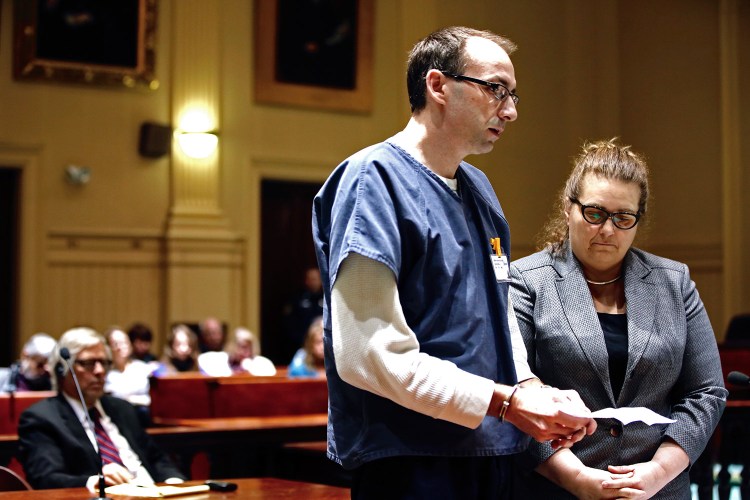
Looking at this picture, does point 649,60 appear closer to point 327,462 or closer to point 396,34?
point 396,34

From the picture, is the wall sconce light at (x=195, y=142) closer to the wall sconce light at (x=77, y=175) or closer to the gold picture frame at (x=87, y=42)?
the gold picture frame at (x=87, y=42)

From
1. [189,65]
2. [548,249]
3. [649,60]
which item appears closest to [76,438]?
[548,249]

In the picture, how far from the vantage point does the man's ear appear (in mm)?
2182

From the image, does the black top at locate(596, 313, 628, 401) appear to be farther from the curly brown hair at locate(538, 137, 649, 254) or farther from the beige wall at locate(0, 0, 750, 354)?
the beige wall at locate(0, 0, 750, 354)

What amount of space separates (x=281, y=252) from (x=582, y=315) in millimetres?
9482

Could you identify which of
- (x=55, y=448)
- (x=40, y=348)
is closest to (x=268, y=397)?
(x=55, y=448)

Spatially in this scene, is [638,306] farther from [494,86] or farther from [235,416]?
[235,416]

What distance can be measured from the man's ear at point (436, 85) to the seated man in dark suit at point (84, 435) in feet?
7.94

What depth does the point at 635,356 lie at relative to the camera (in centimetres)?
252

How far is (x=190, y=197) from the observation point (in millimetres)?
11188

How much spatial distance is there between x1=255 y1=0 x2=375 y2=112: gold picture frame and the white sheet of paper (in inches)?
380

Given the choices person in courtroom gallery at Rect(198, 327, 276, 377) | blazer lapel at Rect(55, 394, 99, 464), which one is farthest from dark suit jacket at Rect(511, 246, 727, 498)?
person in courtroom gallery at Rect(198, 327, 276, 377)

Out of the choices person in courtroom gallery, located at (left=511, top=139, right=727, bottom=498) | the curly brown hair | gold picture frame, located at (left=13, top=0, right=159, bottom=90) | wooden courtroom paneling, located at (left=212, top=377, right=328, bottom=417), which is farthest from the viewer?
gold picture frame, located at (left=13, top=0, right=159, bottom=90)

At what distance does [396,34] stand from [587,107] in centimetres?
273
